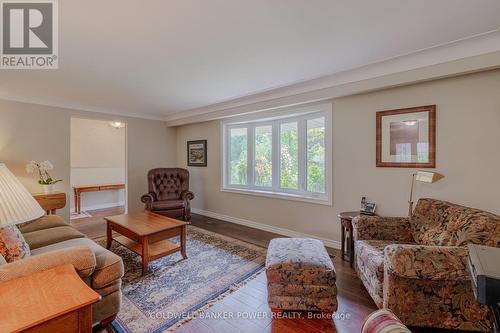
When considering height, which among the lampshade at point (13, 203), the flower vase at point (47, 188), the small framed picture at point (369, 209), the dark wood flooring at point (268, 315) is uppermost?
the lampshade at point (13, 203)

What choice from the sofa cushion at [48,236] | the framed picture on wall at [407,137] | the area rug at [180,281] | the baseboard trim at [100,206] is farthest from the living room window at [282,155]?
the baseboard trim at [100,206]

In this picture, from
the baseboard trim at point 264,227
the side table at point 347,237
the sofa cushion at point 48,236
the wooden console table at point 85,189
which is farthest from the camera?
the wooden console table at point 85,189

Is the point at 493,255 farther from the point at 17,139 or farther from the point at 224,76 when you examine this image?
the point at 17,139

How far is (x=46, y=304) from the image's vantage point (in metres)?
1.02

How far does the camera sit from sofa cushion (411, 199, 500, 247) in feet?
5.43

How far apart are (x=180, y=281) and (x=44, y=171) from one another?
11.1 ft

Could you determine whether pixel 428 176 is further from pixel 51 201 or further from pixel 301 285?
pixel 51 201

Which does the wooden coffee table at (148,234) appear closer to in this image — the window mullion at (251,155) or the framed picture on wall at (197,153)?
the window mullion at (251,155)

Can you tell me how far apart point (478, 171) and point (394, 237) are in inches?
40.8

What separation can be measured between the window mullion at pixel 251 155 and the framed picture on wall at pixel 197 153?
117 centimetres

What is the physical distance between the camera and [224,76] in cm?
291

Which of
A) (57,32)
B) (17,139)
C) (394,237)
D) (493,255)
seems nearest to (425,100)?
(394,237)

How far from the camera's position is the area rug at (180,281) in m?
1.84

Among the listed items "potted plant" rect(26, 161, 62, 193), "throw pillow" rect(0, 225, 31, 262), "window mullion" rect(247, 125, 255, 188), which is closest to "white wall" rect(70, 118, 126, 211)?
"potted plant" rect(26, 161, 62, 193)
